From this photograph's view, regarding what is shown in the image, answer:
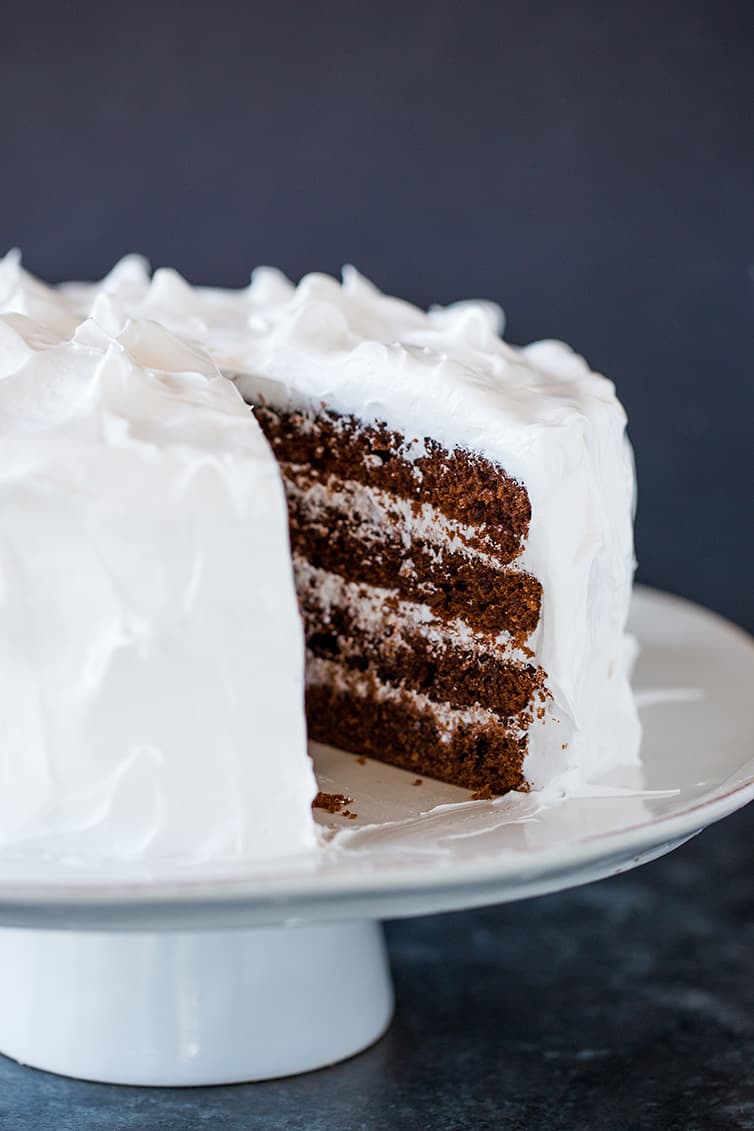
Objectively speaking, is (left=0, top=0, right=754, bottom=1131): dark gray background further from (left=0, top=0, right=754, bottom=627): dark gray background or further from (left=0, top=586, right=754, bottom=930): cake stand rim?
(left=0, top=586, right=754, bottom=930): cake stand rim

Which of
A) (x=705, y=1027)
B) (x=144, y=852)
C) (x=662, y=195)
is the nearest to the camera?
(x=144, y=852)

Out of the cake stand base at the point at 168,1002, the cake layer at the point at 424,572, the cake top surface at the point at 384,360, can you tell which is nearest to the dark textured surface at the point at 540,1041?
the cake stand base at the point at 168,1002

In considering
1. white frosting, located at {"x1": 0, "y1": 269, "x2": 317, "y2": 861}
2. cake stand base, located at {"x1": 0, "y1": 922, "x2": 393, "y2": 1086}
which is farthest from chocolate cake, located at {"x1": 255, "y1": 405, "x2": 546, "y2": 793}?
white frosting, located at {"x1": 0, "y1": 269, "x2": 317, "y2": 861}

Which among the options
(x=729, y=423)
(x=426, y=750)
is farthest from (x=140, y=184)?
(x=426, y=750)

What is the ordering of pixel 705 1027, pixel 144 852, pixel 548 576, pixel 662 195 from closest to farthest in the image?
pixel 144 852
pixel 548 576
pixel 705 1027
pixel 662 195

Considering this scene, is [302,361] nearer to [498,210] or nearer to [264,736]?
[264,736]

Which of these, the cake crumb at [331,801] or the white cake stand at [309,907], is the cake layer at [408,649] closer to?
the white cake stand at [309,907]
